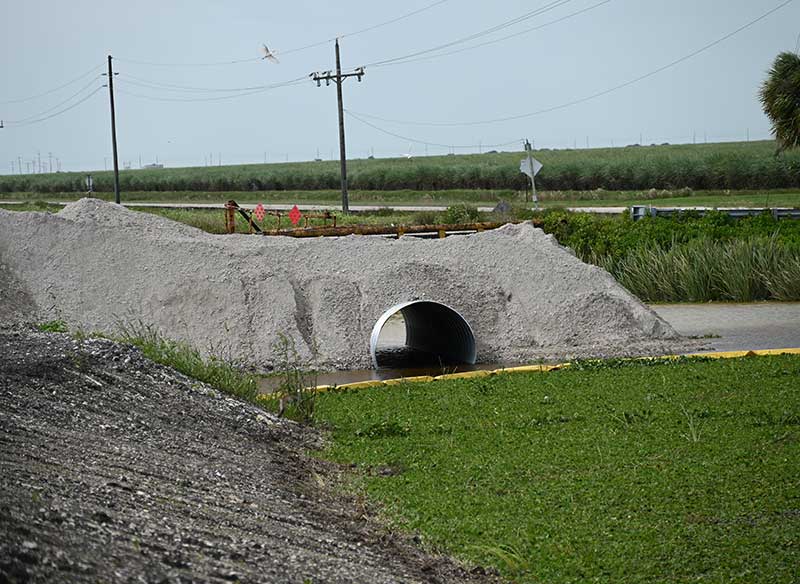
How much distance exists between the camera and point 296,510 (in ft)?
24.3

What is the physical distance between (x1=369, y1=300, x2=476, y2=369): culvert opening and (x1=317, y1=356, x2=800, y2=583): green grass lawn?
3.98m

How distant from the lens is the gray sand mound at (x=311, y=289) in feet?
57.2

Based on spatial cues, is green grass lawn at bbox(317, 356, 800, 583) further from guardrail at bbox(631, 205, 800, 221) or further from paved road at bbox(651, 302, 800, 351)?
guardrail at bbox(631, 205, 800, 221)

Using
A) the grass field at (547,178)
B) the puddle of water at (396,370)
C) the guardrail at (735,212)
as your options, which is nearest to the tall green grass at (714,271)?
the guardrail at (735,212)

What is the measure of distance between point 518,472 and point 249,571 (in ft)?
12.1

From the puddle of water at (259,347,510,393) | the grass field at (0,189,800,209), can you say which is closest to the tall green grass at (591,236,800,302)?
the puddle of water at (259,347,510,393)

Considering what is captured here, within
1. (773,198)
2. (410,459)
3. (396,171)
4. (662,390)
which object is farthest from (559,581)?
(396,171)

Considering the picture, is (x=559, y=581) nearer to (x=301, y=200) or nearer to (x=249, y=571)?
(x=249, y=571)

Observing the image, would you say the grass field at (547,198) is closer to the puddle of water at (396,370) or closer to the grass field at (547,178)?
the grass field at (547,178)

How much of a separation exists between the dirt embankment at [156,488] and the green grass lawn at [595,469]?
1.50ft

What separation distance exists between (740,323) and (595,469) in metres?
11.9

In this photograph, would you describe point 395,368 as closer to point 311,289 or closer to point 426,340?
point 311,289

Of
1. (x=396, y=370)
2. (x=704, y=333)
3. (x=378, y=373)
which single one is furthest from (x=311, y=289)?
(x=704, y=333)

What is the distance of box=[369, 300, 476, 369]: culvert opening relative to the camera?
17.2 metres
